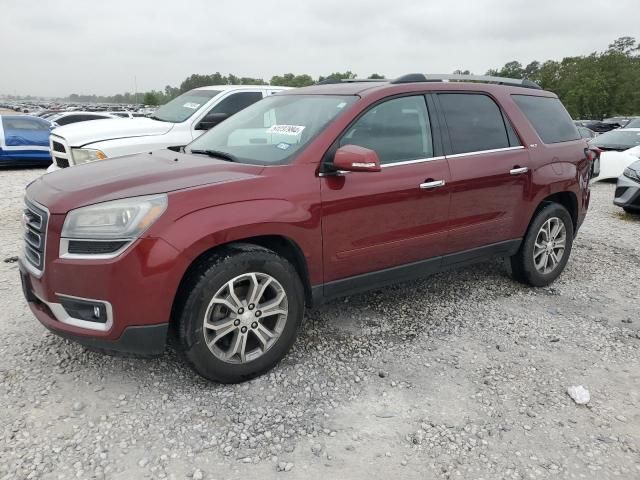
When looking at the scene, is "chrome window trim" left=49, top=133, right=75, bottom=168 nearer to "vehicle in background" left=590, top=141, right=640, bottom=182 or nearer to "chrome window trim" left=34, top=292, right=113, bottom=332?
"chrome window trim" left=34, top=292, right=113, bottom=332

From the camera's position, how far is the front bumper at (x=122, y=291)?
2604mm

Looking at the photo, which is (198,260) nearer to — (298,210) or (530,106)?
(298,210)

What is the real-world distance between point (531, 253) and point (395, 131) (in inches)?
75.2

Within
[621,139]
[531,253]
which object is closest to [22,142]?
[531,253]

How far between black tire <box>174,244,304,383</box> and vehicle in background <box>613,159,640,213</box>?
673 centimetres

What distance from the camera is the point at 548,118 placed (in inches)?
186

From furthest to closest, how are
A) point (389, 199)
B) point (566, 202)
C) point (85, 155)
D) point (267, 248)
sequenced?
point (85, 155), point (566, 202), point (389, 199), point (267, 248)

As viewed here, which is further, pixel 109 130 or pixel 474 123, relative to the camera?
pixel 109 130

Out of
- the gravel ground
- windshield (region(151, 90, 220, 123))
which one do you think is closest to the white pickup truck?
windshield (region(151, 90, 220, 123))

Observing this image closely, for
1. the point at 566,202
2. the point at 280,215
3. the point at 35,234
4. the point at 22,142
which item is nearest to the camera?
the point at 35,234

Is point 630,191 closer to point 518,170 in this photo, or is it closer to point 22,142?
point 518,170

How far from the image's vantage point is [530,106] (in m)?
4.59

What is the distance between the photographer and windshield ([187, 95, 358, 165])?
10.9ft

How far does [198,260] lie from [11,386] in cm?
133
